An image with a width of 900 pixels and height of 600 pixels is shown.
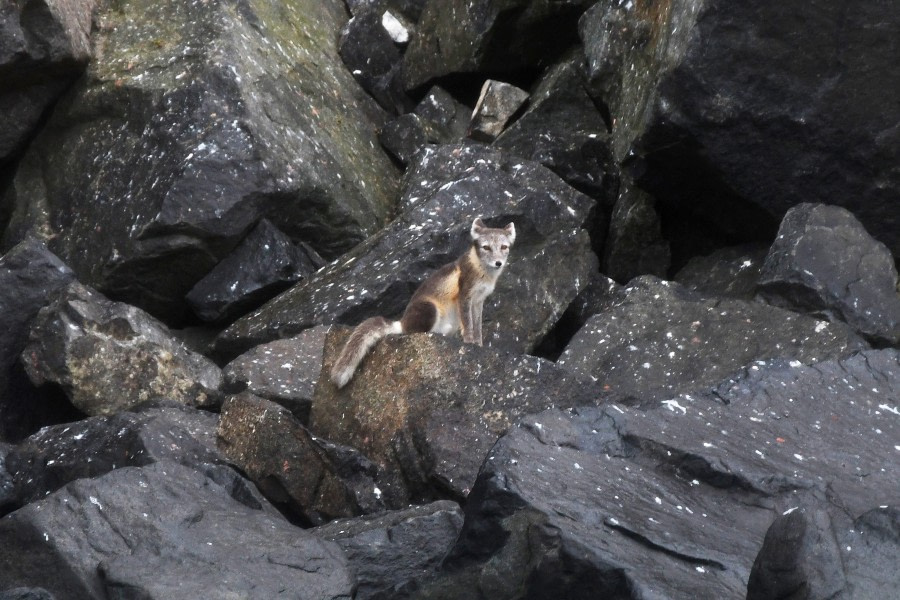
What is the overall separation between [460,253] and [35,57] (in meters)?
4.37

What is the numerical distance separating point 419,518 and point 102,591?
1.62 m

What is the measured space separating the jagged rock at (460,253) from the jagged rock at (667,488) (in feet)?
11.9

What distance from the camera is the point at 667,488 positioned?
20.6 feet

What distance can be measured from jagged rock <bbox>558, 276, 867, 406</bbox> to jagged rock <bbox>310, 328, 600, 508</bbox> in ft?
2.59

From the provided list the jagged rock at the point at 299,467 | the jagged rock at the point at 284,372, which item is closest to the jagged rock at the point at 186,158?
the jagged rock at the point at 284,372

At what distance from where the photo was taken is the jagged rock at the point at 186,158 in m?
11.5

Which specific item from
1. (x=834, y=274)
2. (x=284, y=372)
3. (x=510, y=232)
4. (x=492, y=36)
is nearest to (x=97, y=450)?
(x=284, y=372)

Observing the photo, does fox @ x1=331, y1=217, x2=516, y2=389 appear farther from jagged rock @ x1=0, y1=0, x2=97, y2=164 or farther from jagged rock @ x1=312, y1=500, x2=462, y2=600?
jagged rock @ x1=0, y1=0, x2=97, y2=164

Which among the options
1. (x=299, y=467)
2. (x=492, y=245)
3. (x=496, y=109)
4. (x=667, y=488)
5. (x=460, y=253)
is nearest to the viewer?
(x=667, y=488)

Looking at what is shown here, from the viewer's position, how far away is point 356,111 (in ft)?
46.3

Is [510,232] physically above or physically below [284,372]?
below

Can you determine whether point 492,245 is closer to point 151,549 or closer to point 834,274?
point 834,274

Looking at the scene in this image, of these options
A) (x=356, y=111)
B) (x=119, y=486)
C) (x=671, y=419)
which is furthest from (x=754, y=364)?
(x=356, y=111)

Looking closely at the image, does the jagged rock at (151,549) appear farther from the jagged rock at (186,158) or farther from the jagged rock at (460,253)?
the jagged rock at (186,158)
